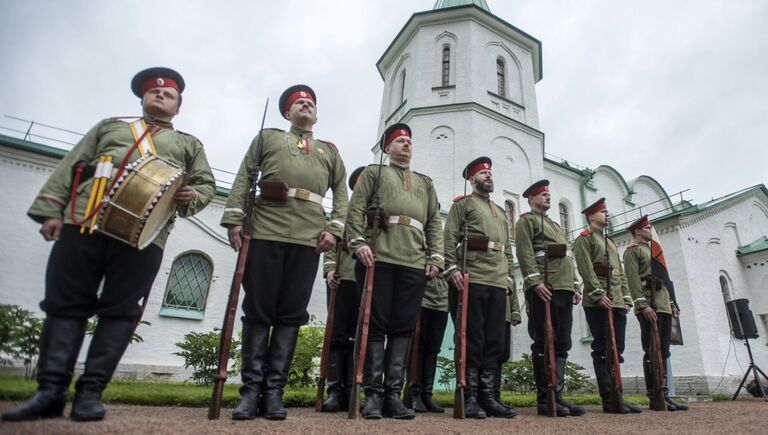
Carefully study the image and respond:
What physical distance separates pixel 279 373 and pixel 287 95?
2343 mm

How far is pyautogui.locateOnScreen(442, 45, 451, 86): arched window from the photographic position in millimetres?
17641

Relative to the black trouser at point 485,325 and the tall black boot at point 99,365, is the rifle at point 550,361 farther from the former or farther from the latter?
the tall black boot at point 99,365

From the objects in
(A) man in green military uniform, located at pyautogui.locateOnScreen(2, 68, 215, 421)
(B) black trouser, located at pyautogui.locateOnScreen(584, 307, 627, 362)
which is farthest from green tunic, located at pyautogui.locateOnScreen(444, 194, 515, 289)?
(A) man in green military uniform, located at pyautogui.locateOnScreen(2, 68, 215, 421)

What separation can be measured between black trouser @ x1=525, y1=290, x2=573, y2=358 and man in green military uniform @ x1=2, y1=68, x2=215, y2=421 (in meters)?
3.67

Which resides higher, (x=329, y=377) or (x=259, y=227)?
(x=259, y=227)

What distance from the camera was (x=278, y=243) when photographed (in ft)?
10.7

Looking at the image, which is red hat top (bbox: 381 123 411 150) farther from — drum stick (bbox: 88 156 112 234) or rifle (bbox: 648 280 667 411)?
rifle (bbox: 648 280 667 411)

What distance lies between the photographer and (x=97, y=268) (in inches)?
105

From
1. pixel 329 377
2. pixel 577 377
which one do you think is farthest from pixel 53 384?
pixel 577 377

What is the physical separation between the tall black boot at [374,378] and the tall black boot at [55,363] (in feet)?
6.21

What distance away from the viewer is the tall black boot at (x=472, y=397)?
12.7 ft

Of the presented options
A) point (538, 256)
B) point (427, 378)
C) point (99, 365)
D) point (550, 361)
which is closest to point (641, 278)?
point (538, 256)

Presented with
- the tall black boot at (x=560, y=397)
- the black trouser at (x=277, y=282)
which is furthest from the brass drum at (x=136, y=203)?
the tall black boot at (x=560, y=397)

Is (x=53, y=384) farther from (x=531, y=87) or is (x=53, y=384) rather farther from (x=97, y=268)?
(x=531, y=87)
